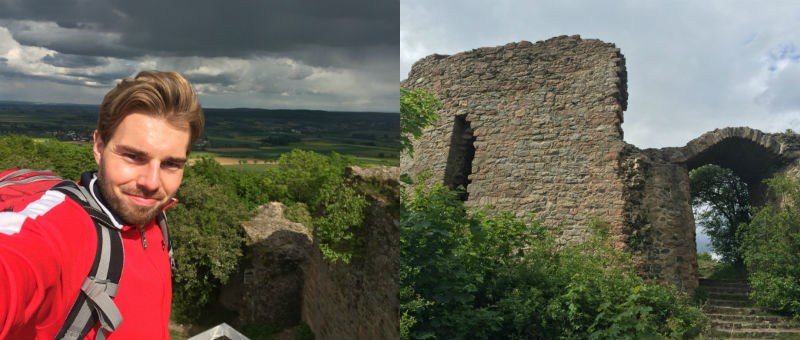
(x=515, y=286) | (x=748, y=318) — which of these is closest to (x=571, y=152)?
(x=515, y=286)

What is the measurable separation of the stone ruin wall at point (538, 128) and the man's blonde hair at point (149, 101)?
14.7ft

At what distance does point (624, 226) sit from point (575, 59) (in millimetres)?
2039

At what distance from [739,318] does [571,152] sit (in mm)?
2189

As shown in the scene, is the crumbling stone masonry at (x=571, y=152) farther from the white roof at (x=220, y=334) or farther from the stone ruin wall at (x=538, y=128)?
the white roof at (x=220, y=334)

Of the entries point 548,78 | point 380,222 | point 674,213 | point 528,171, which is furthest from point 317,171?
point 674,213

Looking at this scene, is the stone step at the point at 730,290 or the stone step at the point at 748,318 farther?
the stone step at the point at 730,290

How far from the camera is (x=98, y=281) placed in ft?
4.30

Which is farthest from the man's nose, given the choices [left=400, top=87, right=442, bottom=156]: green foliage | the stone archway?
the stone archway

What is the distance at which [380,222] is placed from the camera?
152 inches

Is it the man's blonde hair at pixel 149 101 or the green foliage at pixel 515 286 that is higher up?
the man's blonde hair at pixel 149 101

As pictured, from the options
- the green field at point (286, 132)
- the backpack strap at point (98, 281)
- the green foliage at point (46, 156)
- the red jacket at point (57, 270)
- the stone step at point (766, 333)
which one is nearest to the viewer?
the red jacket at point (57, 270)

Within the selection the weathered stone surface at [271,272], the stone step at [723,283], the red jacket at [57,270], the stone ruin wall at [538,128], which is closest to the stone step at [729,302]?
the stone step at [723,283]

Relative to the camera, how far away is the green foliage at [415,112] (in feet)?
17.8

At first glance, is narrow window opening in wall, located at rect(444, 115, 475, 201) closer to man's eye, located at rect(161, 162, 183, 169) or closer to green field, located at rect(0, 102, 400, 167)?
green field, located at rect(0, 102, 400, 167)
